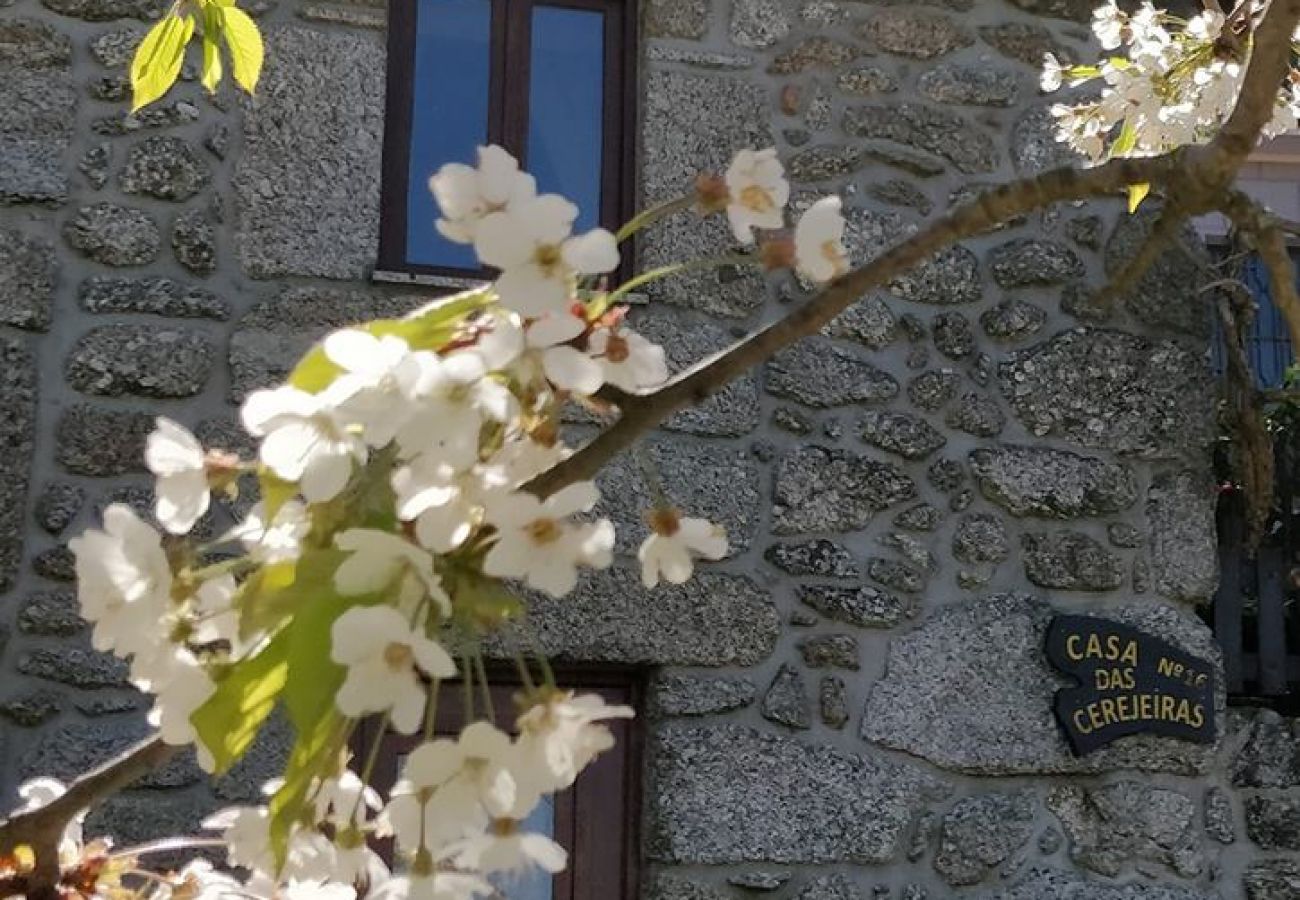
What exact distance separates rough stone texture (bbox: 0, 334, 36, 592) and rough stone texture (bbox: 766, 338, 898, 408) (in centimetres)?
141

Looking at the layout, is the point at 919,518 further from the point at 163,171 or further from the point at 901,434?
the point at 163,171

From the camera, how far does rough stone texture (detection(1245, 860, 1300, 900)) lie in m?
3.31

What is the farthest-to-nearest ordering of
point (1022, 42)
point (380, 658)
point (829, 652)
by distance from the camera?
point (1022, 42)
point (829, 652)
point (380, 658)

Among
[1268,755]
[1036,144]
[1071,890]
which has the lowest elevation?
[1071,890]

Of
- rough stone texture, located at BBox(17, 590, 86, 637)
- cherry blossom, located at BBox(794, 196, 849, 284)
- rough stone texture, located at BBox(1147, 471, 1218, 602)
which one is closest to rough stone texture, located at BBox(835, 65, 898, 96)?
rough stone texture, located at BBox(1147, 471, 1218, 602)

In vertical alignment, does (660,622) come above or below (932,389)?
below

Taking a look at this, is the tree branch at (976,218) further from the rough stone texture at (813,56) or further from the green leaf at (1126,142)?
the rough stone texture at (813,56)

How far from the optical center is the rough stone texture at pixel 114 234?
307 cm

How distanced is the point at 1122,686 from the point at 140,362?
204 cm

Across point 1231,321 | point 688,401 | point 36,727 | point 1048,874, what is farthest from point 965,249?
point 688,401

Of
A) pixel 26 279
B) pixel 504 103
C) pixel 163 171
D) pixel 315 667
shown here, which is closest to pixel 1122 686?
pixel 504 103

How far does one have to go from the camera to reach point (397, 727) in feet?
2.43

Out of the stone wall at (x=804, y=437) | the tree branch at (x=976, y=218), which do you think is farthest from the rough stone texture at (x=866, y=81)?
the tree branch at (x=976, y=218)

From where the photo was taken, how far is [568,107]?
135 inches
